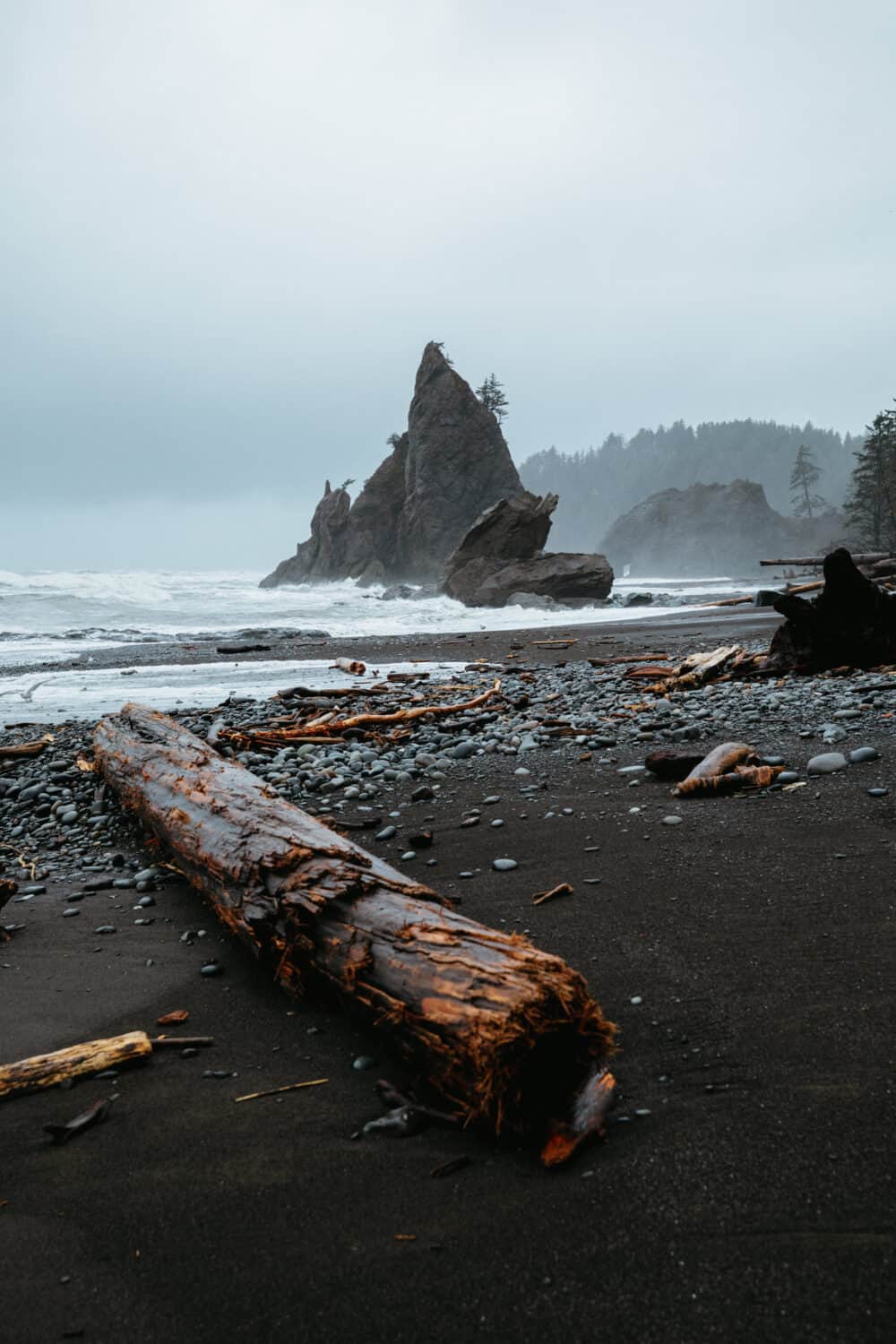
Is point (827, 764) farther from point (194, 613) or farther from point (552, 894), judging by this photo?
point (194, 613)

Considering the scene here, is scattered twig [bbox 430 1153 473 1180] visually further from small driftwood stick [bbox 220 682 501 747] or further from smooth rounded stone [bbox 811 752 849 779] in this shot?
small driftwood stick [bbox 220 682 501 747]

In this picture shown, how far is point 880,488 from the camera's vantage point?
4634 centimetres

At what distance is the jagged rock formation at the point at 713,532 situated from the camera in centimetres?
8494

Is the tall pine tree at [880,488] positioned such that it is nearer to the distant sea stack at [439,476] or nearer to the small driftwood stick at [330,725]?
the distant sea stack at [439,476]

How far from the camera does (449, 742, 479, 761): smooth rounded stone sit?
556cm

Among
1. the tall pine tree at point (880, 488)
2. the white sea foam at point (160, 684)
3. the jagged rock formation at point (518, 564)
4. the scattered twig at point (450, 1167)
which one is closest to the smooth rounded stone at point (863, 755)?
the scattered twig at point (450, 1167)

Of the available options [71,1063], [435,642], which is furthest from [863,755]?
[435,642]

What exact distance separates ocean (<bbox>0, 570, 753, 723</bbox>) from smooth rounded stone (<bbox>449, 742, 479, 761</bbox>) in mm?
5066

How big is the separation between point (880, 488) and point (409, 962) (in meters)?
52.8

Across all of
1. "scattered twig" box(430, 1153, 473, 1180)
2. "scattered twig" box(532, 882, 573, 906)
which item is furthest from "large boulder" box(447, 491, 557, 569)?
"scattered twig" box(430, 1153, 473, 1180)

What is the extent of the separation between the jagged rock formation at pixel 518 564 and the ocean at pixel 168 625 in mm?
1286

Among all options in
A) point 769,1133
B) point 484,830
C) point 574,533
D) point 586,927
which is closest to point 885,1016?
point 769,1133

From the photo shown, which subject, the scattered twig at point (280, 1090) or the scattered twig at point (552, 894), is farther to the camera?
the scattered twig at point (552, 894)

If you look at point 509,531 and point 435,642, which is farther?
point 509,531
